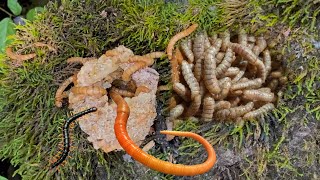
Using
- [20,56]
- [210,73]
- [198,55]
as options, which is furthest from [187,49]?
[20,56]

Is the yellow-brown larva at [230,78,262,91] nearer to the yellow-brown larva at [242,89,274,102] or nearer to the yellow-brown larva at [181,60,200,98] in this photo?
the yellow-brown larva at [242,89,274,102]

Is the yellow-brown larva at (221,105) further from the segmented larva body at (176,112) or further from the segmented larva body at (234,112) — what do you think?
→ the segmented larva body at (176,112)

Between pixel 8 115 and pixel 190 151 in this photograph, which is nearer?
pixel 190 151

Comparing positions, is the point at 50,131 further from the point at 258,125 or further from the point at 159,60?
the point at 258,125

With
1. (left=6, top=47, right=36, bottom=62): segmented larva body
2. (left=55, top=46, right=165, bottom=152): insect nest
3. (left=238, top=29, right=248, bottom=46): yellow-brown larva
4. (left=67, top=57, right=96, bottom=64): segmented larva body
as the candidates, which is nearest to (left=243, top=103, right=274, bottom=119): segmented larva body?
(left=238, top=29, right=248, bottom=46): yellow-brown larva

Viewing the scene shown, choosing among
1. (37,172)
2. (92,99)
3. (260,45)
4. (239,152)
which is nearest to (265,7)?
(260,45)

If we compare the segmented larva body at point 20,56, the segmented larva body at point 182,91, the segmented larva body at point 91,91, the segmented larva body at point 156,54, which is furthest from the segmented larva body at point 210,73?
the segmented larva body at point 20,56
